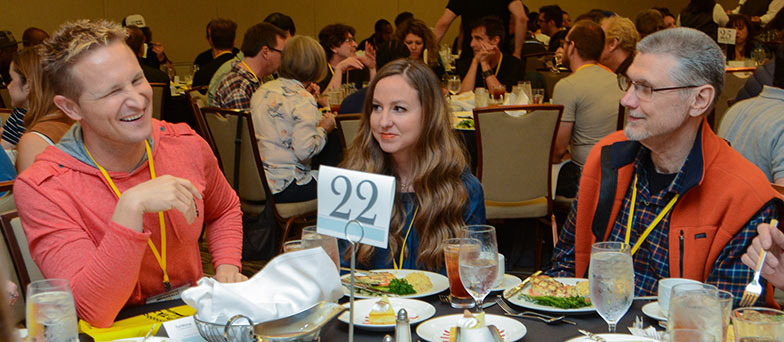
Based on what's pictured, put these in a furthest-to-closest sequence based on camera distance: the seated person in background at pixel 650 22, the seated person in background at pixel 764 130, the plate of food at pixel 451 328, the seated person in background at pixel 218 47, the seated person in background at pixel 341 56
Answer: the seated person in background at pixel 650 22 < the seated person in background at pixel 218 47 < the seated person in background at pixel 341 56 < the seated person in background at pixel 764 130 < the plate of food at pixel 451 328

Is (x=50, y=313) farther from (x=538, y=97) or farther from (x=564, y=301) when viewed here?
(x=538, y=97)

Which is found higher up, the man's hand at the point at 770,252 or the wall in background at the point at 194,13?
the wall in background at the point at 194,13

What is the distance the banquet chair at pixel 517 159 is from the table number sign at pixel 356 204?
2692 mm

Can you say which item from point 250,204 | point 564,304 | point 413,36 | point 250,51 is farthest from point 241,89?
point 564,304

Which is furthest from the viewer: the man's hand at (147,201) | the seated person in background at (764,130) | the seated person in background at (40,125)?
the seated person in background at (40,125)

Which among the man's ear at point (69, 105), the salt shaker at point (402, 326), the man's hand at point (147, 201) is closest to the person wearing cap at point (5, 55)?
the man's ear at point (69, 105)

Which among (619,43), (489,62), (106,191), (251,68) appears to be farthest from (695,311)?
(489,62)

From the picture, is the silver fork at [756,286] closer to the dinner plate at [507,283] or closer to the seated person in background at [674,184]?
the seated person in background at [674,184]

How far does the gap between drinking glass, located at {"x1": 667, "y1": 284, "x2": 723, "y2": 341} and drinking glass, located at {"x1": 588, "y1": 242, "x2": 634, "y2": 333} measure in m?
0.14

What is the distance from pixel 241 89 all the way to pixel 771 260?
4015mm

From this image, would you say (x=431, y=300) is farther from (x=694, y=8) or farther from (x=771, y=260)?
(x=694, y=8)

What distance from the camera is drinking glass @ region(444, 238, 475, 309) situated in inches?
69.4

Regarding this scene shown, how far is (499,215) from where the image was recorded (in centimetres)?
425

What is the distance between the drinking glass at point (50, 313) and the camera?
1355 millimetres
